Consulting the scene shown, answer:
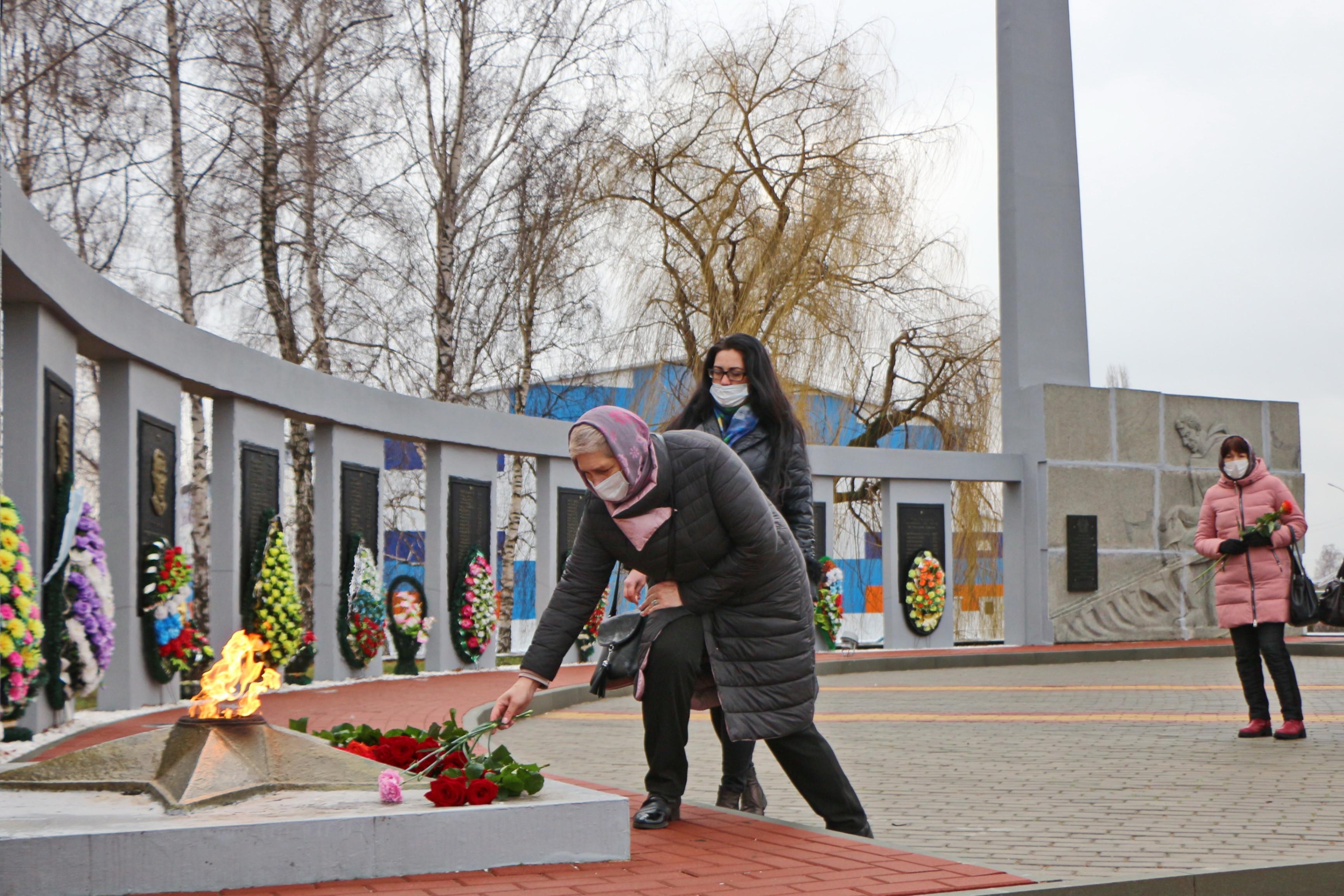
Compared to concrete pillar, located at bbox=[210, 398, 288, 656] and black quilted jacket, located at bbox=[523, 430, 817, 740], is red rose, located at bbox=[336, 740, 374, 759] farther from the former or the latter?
concrete pillar, located at bbox=[210, 398, 288, 656]

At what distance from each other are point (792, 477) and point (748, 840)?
4.78 ft

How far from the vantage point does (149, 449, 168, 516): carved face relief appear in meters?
10.2

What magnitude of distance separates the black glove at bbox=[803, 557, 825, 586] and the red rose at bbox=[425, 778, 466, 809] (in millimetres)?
Answer: 1658

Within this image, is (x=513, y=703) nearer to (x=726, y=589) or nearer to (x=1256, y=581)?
(x=726, y=589)

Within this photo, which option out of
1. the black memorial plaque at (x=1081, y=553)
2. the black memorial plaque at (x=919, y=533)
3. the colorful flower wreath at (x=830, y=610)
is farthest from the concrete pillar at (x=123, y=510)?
the black memorial plaque at (x=1081, y=553)

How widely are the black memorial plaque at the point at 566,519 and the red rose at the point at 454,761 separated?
11610mm

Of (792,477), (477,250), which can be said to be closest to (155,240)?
(477,250)

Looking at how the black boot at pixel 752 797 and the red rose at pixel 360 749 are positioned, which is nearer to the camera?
the red rose at pixel 360 749

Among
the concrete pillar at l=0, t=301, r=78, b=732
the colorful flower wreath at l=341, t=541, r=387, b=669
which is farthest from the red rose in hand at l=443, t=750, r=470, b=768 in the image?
the colorful flower wreath at l=341, t=541, r=387, b=669

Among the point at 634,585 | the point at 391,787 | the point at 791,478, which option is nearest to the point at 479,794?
the point at 391,787

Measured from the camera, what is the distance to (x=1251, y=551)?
27.2 feet

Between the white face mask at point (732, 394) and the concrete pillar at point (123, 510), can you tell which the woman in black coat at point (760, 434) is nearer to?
the white face mask at point (732, 394)

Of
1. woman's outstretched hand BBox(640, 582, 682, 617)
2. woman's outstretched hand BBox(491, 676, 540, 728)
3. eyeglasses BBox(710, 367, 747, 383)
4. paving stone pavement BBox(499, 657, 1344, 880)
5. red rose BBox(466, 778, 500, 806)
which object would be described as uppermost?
eyeglasses BBox(710, 367, 747, 383)

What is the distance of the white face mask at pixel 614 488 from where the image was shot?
163 inches
